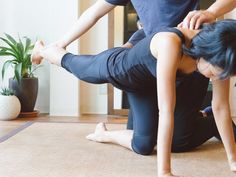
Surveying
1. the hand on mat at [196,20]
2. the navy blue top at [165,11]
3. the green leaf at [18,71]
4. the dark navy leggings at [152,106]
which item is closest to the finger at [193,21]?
the hand on mat at [196,20]

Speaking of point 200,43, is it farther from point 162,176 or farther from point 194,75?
point 194,75

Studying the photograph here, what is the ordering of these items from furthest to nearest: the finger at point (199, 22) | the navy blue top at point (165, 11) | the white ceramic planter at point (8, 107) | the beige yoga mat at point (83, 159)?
the white ceramic planter at point (8, 107)
the navy blue top at point (165, 11)
the beige yoga mat at point (83, 159)
the finger at point (199, 22)

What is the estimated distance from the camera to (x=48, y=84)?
3027 mm

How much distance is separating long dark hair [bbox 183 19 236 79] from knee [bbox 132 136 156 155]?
0.57 metres

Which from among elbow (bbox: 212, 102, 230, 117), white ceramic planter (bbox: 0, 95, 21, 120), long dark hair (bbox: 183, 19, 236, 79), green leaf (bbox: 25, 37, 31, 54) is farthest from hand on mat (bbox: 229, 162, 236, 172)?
green leaf (bbox: 25, 37, 31, 54)

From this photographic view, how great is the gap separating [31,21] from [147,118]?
174 centimetres

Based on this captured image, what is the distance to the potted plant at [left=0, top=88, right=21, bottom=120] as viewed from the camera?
2596 millimetres

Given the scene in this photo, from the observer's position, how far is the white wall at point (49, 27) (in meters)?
2.90

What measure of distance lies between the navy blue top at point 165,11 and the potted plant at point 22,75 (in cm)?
142

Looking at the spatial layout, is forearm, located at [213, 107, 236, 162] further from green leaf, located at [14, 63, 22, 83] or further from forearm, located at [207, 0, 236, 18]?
green leaf, located at [14, 63, 22, 83]

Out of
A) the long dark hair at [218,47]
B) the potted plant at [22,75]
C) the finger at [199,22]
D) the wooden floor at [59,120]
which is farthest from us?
the potted plant at [22,75]

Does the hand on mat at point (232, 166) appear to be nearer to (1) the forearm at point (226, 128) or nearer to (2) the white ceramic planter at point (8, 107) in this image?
(1) the forearm at point (226, 128)

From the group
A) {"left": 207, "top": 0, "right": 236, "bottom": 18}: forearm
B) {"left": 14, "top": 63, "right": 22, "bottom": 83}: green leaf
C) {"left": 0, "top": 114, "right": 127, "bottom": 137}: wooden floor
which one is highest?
{"left": 207, "top": 0, "right": 236, "bottom": 18}: forearm

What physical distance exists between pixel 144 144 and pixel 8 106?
4.32 ft
